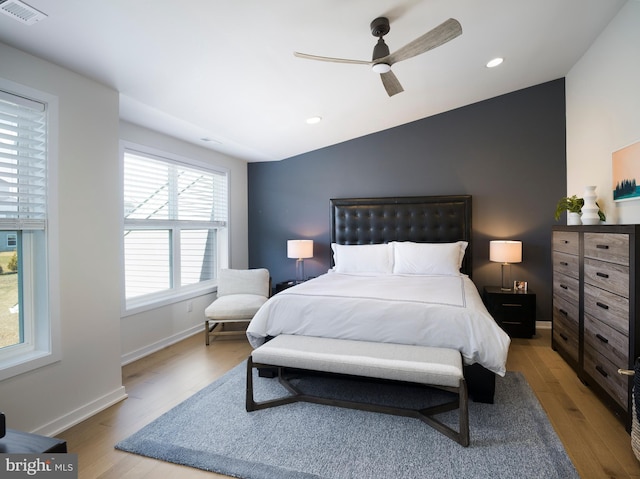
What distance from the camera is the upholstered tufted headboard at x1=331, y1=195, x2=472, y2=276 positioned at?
4453 mm

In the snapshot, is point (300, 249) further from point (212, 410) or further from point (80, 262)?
point (80, 262)

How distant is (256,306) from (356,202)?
6.63 feet

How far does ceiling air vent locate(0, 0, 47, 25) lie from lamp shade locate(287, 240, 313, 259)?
11.1 feet

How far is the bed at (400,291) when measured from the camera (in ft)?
7.88

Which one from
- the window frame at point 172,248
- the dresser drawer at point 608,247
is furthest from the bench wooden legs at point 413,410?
the window frame at point 172,248

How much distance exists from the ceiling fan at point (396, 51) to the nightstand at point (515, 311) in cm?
273

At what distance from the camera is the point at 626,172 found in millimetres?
2834

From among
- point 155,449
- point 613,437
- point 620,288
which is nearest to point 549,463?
point 613,437

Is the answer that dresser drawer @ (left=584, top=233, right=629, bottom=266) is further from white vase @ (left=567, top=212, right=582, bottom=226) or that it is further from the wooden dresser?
white vase @ (left=567, top=212, right=582, bottom=226)

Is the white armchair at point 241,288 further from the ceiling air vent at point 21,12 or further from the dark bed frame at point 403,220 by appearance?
the ceiling air vent at point 21,12

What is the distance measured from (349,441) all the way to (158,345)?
2.54m

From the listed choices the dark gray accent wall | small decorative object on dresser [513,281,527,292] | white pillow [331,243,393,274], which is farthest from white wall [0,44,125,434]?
small decorative object on dresser [513,281,527,292]

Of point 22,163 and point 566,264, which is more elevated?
point 22,163

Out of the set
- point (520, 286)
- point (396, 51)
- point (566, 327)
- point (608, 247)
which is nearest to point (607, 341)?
point (608, 247)
